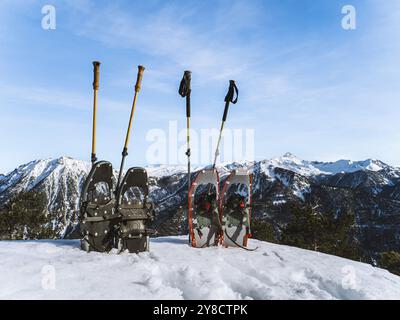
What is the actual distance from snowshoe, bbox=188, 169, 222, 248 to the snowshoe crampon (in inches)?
92.3

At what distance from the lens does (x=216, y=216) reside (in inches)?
402

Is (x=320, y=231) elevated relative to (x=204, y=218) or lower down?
lower down

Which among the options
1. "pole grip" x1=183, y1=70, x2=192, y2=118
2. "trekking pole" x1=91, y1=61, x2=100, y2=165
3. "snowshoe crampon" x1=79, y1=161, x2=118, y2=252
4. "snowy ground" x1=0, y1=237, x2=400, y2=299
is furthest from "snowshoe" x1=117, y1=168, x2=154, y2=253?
"pole grip" x1=183, y1=70, x2=192, y2=118

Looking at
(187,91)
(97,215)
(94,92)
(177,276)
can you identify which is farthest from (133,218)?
(187,91)

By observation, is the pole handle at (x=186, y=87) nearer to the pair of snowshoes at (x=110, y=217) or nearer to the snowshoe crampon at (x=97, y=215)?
the pair of snowshoes at (x=110, y=217)

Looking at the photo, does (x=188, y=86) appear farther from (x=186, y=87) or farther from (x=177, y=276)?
(x=177, y=276)

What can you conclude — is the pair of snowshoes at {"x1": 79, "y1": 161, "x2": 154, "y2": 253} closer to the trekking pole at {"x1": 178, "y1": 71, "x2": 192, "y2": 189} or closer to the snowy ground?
the snowy ground

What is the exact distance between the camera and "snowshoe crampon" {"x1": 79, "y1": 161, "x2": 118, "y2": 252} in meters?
8.27

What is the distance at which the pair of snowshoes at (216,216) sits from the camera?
33.5 feet

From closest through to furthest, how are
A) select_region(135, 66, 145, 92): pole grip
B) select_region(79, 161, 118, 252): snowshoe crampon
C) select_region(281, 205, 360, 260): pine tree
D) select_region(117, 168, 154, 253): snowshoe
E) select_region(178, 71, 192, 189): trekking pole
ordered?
select_region(79, 161, 118, 252): snowshoe crampon, select_region(117, 168, 154, 253): snowshoe, select_region(135, 66, 145, 92): pole grip, select_region(178, 71, 192, 189): trekking pole, select_region(281, 205, 360, 260): pine tree

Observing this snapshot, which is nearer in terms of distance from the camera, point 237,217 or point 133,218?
point 133,218

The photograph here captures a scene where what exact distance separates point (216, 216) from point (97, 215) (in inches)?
129

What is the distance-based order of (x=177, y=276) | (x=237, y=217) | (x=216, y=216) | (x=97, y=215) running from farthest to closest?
(x=237, y=217)
(x=216, y=216)
(x=97, y=215)
(x=177, y=276)

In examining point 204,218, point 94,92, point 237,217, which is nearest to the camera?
point 94,92
